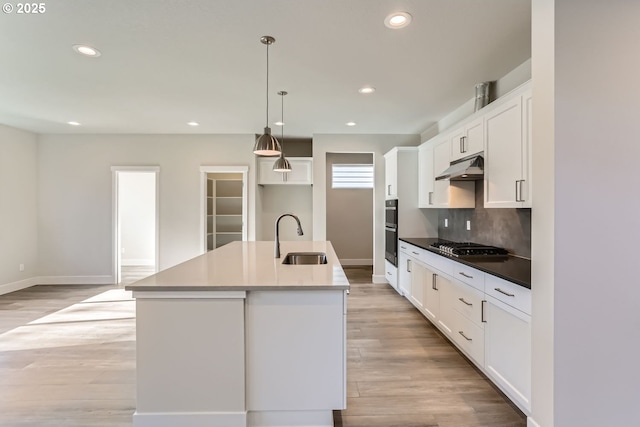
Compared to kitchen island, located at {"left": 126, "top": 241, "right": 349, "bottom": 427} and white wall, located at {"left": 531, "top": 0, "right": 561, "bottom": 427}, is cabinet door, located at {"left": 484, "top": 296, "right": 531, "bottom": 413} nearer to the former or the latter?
white wall, located at {"left": 531, "top": 0, "right": 561, "bottom": 427}

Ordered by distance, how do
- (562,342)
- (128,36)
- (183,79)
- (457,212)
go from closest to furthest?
(562,342), (128,36), (183,79), (457,212)

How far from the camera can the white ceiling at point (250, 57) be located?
6.59 ft

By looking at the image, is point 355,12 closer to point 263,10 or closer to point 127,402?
point 263,10

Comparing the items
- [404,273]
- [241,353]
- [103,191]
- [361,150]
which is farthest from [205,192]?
[241,353]

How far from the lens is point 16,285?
4801 mm

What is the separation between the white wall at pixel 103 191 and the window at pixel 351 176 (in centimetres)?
233

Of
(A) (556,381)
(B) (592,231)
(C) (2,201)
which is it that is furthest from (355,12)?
(C) (2,201)

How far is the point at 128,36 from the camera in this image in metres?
2.29

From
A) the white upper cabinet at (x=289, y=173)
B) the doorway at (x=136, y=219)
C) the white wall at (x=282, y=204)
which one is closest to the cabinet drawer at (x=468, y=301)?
the white upper cabinet at (x=289, y=173)

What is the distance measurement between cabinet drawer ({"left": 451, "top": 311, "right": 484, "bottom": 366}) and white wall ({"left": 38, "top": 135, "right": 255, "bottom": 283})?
143 inches

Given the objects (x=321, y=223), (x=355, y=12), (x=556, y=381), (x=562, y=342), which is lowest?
(x=556, y=381)

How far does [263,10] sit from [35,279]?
615 centimetres

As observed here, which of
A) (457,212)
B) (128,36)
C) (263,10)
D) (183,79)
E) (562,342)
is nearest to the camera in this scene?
(562,342)

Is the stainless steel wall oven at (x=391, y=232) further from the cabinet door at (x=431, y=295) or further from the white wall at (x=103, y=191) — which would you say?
the white wall at (x=103, y=191)
